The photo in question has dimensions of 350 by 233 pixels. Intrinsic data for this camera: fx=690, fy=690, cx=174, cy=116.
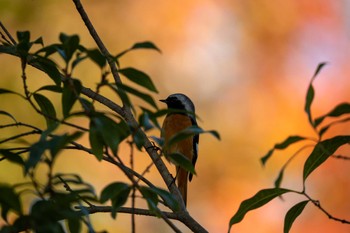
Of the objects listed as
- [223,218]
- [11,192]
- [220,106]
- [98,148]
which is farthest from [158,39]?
[11,192]

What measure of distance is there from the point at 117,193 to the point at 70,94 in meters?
0.21

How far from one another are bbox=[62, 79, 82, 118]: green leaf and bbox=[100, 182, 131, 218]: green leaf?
0.15 m

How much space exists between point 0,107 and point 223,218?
1.83 meters

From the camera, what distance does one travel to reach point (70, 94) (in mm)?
1306

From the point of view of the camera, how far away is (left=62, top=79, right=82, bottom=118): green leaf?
4.09 ft

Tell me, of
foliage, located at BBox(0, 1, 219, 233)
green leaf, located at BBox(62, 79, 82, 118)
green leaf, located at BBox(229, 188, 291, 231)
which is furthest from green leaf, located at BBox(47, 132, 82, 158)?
green leaf, located at BBox(229, 188, 291, 231)

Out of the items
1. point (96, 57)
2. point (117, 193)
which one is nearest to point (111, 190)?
point (117, 193)

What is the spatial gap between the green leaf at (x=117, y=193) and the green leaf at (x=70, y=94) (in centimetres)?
15

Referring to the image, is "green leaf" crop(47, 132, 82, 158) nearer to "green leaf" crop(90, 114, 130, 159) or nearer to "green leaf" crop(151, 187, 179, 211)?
"green leaf" crop(90, 114, 130, 159)

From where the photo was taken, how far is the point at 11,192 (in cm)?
108

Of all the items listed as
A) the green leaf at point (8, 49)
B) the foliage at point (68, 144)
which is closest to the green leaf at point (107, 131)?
the foliage at point (68, 144)

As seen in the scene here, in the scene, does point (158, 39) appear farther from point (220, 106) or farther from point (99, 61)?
point (99, 61)

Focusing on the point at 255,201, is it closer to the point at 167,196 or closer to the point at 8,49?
the point at 167,196

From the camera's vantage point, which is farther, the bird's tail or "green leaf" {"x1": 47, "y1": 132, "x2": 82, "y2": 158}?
the bird's tail
